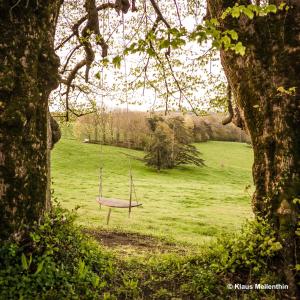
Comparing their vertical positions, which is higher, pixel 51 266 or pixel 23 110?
pixel 23 110

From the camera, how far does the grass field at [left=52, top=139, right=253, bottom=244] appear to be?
17.5 m

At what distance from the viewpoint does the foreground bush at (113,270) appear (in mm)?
4293

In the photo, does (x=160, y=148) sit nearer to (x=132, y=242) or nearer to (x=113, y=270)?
(x=132, y=242)

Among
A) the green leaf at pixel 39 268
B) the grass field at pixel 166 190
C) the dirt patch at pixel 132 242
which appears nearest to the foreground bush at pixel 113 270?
the green leaf at pixel 39 268

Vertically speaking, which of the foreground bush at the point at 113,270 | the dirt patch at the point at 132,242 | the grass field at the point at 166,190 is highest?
the foreground bush at the point at 113,270

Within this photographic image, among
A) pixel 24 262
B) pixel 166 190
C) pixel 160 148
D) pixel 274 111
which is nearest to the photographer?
pixel 24 262

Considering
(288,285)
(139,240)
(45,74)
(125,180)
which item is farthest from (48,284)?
(125,180)

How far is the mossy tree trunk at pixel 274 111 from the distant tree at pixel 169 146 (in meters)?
38.7

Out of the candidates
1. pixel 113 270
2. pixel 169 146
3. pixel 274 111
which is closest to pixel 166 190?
pixel 169 146

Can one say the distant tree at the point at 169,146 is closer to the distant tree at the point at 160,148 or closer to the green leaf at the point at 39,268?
the distant tree at the point at 160,148

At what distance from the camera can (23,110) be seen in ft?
14.9

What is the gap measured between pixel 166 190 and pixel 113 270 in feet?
91.6

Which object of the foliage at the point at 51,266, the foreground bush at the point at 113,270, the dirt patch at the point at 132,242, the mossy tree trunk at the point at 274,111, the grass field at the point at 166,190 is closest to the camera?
the foliage at the point at 51,266

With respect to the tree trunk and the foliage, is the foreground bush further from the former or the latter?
the tree trunk
